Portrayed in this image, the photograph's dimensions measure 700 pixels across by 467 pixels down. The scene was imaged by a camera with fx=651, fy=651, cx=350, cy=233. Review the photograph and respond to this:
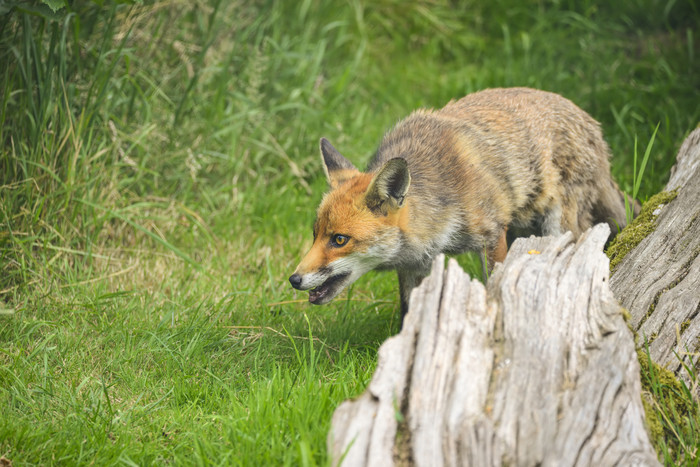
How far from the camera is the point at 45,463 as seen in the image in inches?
128

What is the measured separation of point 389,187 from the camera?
438 cm

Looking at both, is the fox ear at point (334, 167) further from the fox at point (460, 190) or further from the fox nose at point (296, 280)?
the fox nose at point (296, 280)

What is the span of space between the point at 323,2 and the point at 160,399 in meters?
6.21

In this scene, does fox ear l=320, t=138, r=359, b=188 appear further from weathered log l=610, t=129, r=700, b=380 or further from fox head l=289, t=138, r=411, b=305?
weathered log l=610, t=129, r=700, b=380

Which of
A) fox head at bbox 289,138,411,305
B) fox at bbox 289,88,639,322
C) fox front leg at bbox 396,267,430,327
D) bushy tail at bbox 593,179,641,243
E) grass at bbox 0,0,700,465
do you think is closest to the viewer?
grass at bbox 0,0,700,465

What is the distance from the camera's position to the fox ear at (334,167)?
4.86 metres

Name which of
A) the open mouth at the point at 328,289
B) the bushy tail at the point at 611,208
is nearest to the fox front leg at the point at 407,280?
the open mouth at the point at 328,289

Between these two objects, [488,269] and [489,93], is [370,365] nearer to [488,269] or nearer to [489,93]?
[488,269]

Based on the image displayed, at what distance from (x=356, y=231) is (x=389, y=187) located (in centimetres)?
37

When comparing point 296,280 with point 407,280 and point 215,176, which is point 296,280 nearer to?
point 407,280

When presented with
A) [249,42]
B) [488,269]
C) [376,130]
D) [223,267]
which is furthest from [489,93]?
[249,42]

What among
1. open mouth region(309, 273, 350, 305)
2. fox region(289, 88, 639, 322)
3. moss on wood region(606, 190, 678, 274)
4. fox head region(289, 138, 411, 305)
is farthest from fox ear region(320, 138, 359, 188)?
moss on wood region(606, 190, 678, 274)

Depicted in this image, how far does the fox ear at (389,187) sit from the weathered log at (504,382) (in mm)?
1114

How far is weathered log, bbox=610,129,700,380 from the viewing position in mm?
3545
